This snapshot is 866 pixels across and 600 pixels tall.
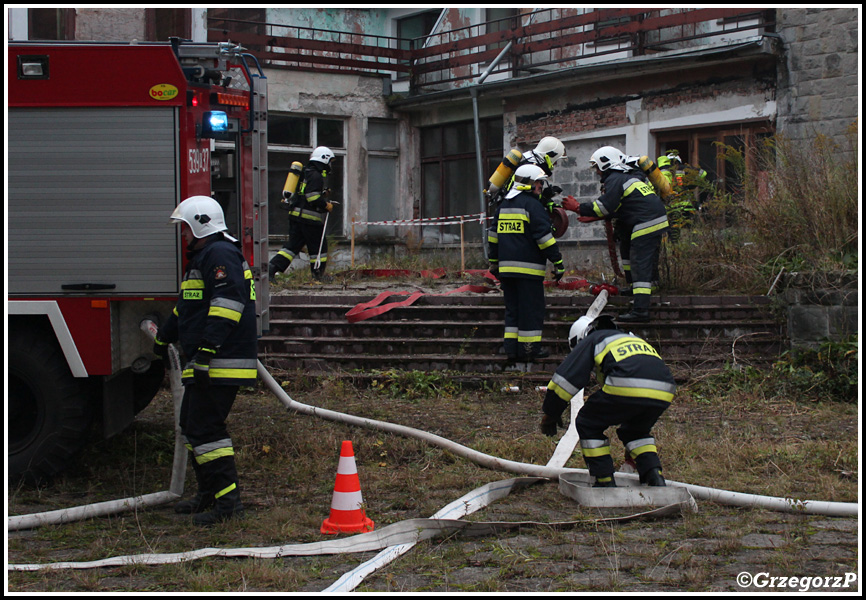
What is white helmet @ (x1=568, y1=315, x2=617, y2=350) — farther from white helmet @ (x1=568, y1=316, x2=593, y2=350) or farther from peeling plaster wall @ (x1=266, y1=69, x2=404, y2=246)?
peeling plaster wall @ (x1=266, y1=69, x2=404, y2=246)

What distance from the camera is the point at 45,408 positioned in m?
5.60

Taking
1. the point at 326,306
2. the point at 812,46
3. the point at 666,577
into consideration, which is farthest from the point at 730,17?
the point at 666,577

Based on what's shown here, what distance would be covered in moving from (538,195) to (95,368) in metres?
4.76

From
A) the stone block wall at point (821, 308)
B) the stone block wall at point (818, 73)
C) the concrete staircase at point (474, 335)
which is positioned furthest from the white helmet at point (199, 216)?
the stone block wall at point (818, 73)

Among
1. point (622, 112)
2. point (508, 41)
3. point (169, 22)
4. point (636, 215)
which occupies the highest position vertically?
point (508, 41)

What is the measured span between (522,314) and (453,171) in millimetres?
11032

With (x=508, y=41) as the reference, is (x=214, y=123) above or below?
below

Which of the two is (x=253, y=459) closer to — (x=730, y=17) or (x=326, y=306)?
(x=326, y=306)

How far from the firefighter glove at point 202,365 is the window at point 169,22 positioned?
10488mm

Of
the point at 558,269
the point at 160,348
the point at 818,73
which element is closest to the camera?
the point at 160,348

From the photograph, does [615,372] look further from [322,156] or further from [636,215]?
[322,156]

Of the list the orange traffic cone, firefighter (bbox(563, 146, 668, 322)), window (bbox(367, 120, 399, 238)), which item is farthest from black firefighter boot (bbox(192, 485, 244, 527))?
window (bbox(367, 120, 399, 238))

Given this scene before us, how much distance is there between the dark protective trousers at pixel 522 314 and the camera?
856cm

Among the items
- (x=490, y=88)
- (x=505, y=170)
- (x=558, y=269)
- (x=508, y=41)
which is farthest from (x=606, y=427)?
(x=508, y=41)
